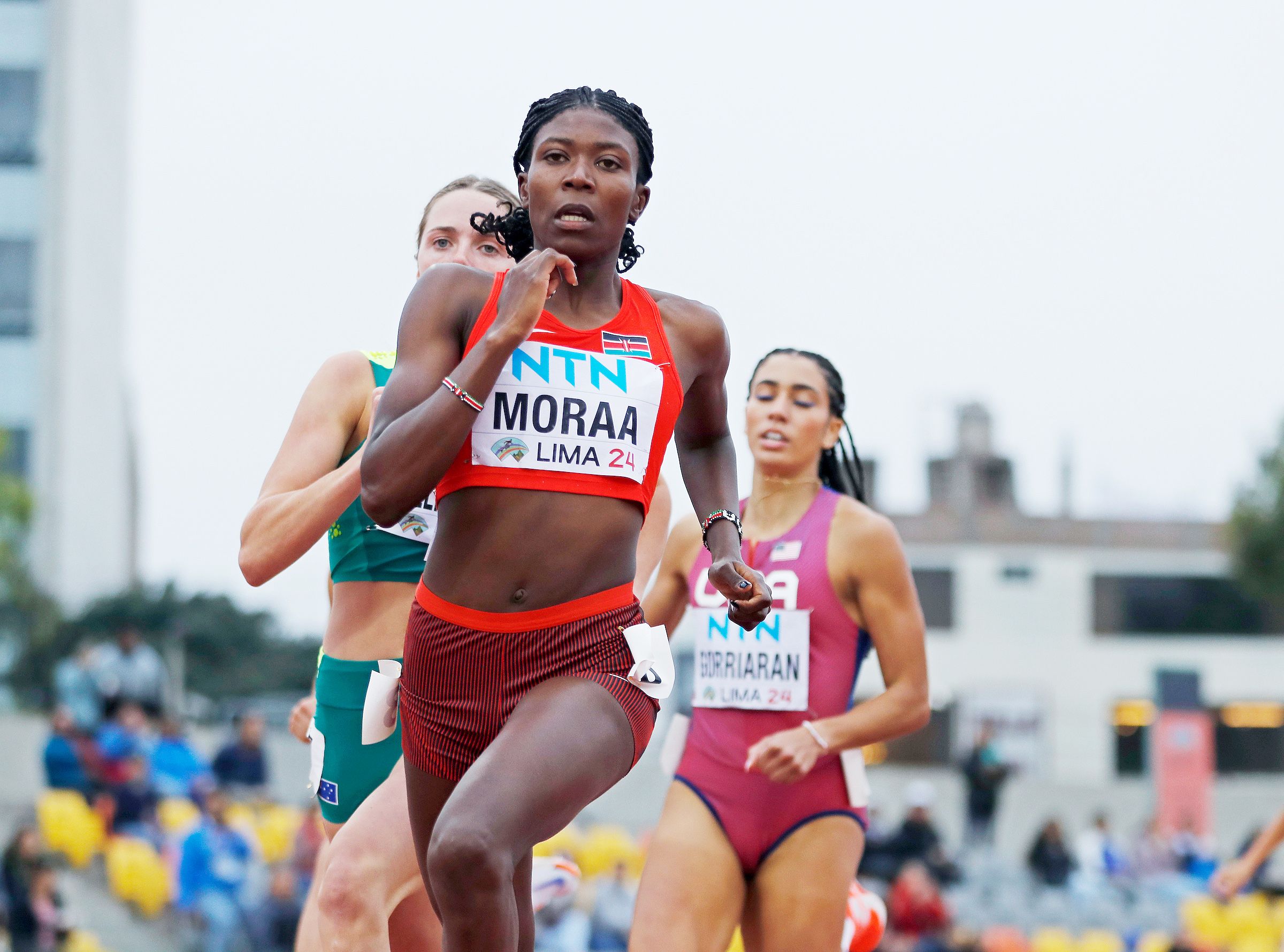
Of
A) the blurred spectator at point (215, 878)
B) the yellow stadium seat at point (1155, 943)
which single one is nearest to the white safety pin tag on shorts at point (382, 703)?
the blurred spectator at point (215, 878)

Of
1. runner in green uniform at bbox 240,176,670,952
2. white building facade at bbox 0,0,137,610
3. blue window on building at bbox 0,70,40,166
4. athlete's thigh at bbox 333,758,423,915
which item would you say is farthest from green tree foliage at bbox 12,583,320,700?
athlete's thigh at bbox 333,758,423,915

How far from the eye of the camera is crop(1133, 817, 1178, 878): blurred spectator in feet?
70.6

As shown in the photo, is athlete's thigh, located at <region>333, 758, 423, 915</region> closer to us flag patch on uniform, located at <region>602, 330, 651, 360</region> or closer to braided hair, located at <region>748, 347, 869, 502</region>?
us flag patch on uniform, located at <region>602, 330, 651, 360</region>

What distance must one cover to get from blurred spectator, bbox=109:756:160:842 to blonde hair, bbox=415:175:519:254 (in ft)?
40.0

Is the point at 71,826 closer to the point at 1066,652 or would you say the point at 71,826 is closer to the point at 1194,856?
the point at 1194,856

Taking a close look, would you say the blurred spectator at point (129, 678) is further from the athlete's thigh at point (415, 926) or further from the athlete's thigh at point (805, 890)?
the athlete's thigh at point (415, 926)

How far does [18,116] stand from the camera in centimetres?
4559

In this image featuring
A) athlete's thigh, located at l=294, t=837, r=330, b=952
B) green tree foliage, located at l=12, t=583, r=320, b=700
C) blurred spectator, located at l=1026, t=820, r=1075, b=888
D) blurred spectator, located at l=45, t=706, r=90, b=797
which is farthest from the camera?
green tree foliage, located at l=12, t=583, r=320, b=700

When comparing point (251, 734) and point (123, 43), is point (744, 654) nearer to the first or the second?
point (251, 734)

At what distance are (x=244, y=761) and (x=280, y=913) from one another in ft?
10.4

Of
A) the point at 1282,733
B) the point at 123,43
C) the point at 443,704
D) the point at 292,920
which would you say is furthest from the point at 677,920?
the point at 123,43

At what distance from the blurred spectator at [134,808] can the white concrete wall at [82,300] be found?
1128 inches

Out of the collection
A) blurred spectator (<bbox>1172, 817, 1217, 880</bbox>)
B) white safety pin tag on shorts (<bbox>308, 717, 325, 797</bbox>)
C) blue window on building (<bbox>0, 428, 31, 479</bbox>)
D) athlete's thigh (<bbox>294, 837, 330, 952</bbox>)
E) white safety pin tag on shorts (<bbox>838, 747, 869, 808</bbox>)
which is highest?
blue window on building (<bbox>0, 428, 31, 479</bbox>)

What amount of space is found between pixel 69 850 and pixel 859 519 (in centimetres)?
1305
